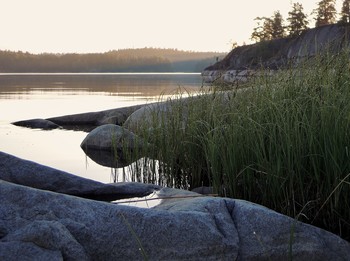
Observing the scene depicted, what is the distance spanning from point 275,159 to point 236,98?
1709 mm

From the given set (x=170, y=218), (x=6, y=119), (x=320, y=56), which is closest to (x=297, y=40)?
(x=6, y=119)

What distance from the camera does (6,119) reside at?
16.0m

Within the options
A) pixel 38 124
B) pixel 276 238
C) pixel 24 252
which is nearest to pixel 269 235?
→ pixel 276 238

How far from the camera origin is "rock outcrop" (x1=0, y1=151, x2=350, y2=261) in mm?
2949

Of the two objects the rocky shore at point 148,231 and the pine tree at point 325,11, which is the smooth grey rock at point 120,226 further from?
the pine tree at point 325,11

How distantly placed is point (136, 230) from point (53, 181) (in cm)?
118

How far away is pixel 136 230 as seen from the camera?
3289 millimetres

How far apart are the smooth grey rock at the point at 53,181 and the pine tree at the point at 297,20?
187ft

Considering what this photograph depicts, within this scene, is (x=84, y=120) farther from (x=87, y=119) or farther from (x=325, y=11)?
(x=325, y=11)

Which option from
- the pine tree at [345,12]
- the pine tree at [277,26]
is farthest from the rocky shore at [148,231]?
the pine tree at [277,26]

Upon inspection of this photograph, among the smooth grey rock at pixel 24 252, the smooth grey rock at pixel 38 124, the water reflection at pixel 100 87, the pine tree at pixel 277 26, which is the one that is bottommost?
the water reflection at pixel 100 87

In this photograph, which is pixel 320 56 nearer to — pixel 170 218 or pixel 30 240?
pixel 170 218

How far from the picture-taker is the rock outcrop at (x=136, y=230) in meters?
2.95

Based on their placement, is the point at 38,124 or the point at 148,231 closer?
the point at 148,231
